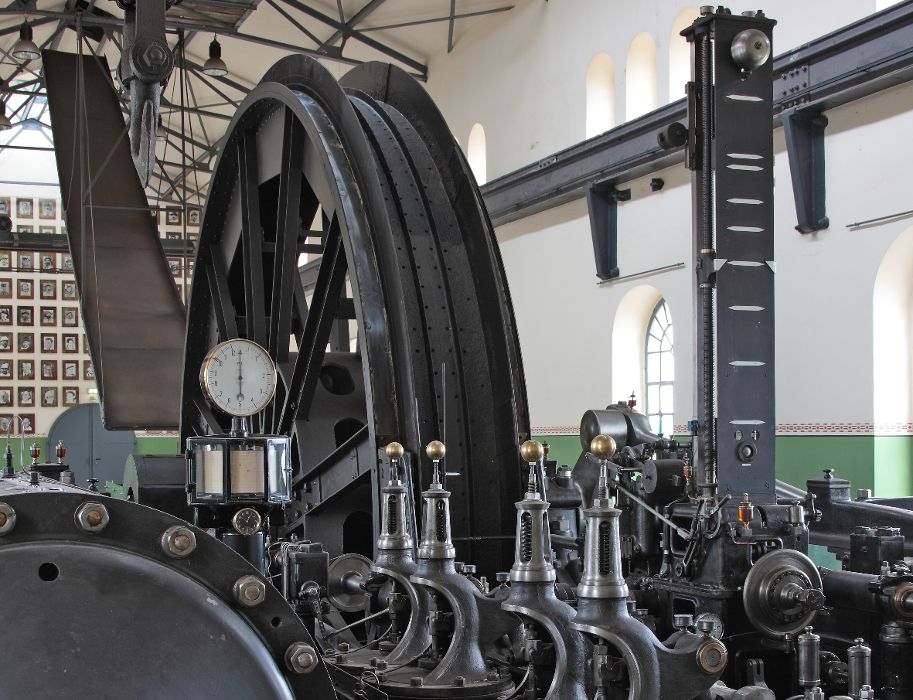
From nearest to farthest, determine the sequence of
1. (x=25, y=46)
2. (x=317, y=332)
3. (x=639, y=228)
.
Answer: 1. (x=317, y=332)
2. (x=639, y=228)
3. (x=25, y=46)

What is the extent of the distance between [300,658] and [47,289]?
2434cm

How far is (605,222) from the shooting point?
1316 cm

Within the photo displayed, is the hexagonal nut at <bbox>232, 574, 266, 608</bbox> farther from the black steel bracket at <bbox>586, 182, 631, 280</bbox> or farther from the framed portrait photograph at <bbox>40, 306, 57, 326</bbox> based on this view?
the framed portrait photograph at <bbox>40, 306, 57, 326</bbox>

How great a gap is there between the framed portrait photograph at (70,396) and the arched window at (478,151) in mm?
11306

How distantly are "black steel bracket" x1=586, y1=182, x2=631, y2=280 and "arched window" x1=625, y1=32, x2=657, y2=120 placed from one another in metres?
0.88

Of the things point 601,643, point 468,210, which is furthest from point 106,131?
point 601,643

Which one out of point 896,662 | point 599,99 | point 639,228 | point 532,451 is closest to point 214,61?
point 599,99

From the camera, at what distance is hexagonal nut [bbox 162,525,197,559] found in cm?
122

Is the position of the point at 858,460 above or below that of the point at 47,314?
below

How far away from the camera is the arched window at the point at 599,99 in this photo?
1367cm

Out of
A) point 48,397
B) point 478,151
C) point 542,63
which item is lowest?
point 48,397

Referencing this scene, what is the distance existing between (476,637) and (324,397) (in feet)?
10.5

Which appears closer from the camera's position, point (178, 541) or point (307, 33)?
point (178, 541)

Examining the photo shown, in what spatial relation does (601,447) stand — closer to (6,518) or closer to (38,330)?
(6,518)
